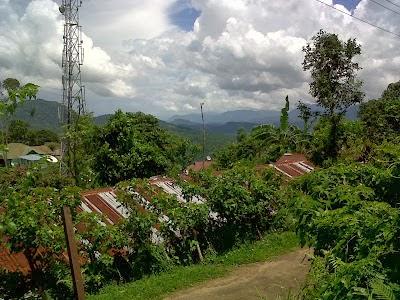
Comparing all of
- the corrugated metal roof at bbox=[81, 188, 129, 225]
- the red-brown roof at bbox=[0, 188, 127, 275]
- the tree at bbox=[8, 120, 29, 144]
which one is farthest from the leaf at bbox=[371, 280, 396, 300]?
the tree at bbox=[8, 120, 29, 144]

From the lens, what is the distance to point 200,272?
9.17m

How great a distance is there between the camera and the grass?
27.2ft

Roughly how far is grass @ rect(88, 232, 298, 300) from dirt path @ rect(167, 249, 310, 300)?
0.66ft

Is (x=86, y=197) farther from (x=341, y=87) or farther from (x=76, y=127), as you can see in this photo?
(x=341, y=87)

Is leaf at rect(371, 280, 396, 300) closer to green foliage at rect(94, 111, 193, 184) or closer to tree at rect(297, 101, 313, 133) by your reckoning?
green foliage at rect(94, 111, 193, 184)

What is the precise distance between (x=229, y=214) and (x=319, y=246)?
6324 millimetres

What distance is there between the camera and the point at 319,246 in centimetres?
470

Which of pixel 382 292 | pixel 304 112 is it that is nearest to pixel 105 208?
pixel 382 292

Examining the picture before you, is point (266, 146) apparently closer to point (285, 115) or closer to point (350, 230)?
point (285, 115)

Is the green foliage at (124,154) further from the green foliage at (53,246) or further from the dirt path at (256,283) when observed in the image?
the dirt path at (256,283)

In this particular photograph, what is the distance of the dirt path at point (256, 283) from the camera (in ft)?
26.7

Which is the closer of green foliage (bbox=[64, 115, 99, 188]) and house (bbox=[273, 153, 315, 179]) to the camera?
house (bbox=[273, 153, 315, 179])

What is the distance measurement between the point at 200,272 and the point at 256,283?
3.85ft

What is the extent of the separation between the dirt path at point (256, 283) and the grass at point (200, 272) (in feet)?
0.66
